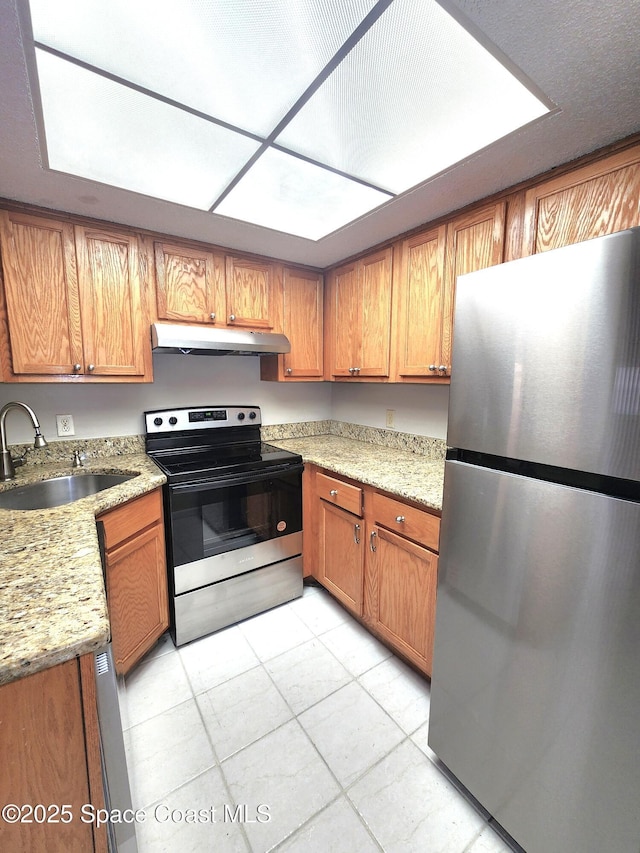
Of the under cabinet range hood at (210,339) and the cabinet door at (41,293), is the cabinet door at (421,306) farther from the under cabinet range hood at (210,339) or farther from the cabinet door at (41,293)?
the cabinet door at (41,293)

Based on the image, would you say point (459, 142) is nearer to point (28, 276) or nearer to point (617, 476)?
point (617, 476)

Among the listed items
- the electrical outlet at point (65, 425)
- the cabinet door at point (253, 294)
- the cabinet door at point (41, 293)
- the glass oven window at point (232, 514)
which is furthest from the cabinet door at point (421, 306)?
the electrical outlet at point (65, 425)

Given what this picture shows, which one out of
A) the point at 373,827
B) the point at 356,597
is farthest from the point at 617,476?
the point at 356,597

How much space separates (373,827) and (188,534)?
127 cm

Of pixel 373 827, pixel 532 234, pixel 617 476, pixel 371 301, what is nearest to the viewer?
pixel 617 476

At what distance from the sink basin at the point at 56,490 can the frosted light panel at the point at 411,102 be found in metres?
1.68

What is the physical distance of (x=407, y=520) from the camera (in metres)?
1.53

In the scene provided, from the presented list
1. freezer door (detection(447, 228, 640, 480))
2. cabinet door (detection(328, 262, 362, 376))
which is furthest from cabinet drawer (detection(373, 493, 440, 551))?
cabinet door (detection(328, 262, 362, 376))

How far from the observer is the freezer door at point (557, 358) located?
27.8 inches

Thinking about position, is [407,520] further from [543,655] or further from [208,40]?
[208,40]

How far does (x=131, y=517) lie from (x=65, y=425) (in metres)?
0.86

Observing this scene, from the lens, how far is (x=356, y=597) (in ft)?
6.16

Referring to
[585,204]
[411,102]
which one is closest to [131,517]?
[411,102]

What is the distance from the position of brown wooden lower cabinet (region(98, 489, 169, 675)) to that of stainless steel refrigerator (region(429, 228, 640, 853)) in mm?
1276
